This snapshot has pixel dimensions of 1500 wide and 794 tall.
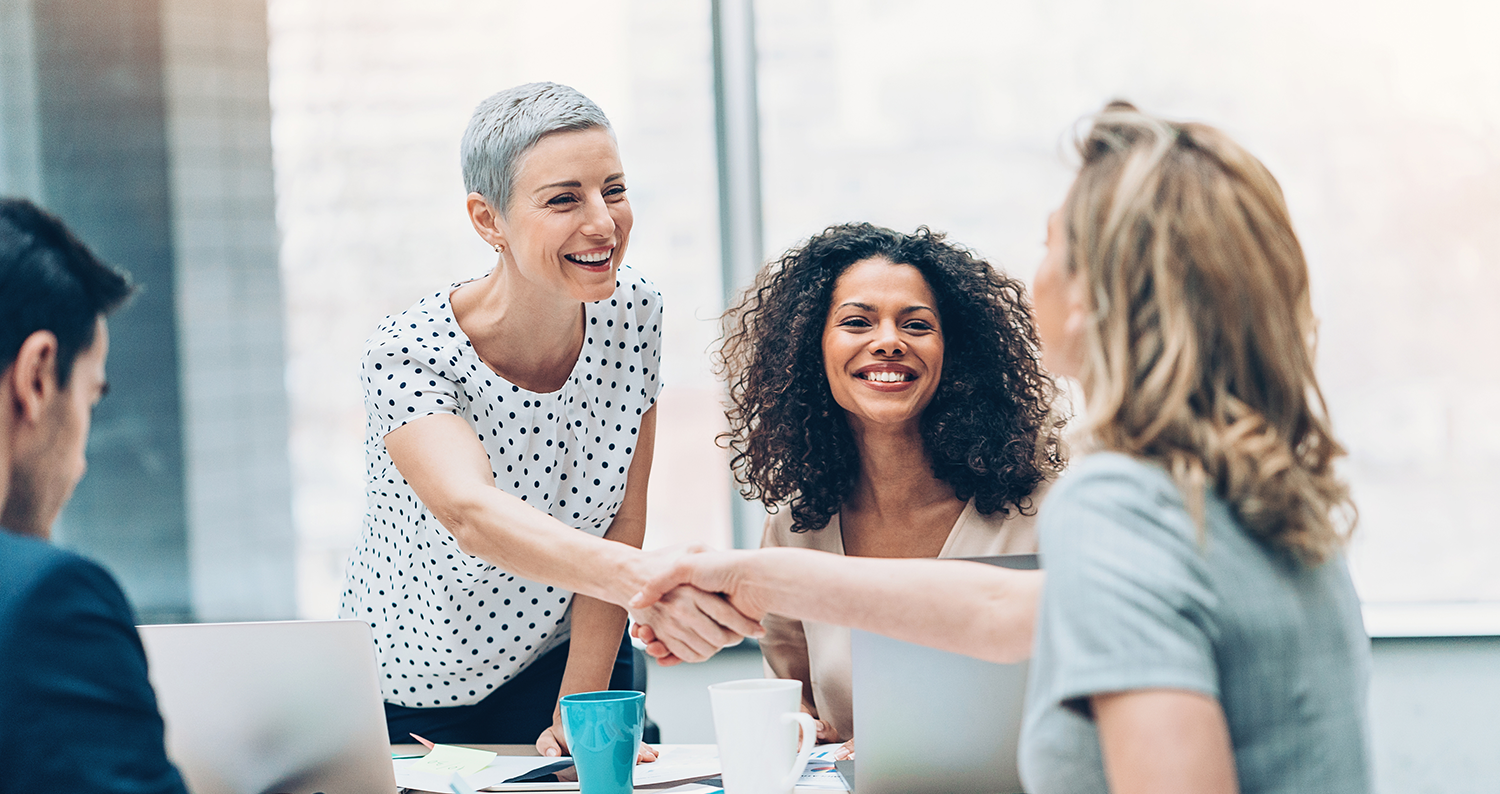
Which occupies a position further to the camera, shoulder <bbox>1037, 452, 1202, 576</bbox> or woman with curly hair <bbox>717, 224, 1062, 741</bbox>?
woman with curly hair <bbox>717, 224, 1062, 741</bbox>

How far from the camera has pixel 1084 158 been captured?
35.7 inches

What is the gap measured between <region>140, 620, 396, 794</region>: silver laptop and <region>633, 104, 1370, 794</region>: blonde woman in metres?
0.76

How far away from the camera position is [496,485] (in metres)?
1.77

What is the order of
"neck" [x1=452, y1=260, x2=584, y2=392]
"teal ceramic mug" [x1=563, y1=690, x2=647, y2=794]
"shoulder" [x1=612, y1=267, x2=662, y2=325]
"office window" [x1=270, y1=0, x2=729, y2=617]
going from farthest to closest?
"office window" [x1=270, y1=0, x2=729, y2=617] < "shoulder" [x1=612, y1=267, x2=662, y2=325] < "neck" [x1=452, y1=260, x2=584, y2=392] < "teal ceramic mug" [x1=563, y1=690, x2=647, y2=794]

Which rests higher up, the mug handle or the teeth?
the teeth

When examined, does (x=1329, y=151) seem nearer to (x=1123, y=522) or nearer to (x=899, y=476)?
(x=899, y=476)

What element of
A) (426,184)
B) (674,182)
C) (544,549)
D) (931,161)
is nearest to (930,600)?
(544,549)

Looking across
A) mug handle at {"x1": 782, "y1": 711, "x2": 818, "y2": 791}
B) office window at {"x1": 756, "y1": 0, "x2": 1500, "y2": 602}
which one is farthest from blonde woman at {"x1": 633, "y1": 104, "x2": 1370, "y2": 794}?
office window at {"x1": 756, "y1": 0, "x2": 1500, "y2": 602}

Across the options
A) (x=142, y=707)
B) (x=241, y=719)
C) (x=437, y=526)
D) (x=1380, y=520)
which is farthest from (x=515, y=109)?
(x=1380, y=520)

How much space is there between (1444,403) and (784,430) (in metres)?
1.87

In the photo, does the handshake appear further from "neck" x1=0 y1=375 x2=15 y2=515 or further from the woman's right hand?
"neck" x1=0 y1=375 x2=15 y2=515

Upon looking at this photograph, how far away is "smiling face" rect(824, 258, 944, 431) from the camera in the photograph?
1.93 metres

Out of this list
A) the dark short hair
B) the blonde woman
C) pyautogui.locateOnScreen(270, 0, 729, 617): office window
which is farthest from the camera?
pyautogui.locateOnScreen(270, 0, 729, 617): office window

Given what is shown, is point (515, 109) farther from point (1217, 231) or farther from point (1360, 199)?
point (1360, 199)
